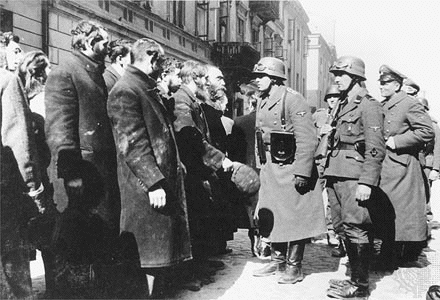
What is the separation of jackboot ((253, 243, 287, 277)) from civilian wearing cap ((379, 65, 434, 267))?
1.22 m

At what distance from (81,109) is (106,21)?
8.16 m

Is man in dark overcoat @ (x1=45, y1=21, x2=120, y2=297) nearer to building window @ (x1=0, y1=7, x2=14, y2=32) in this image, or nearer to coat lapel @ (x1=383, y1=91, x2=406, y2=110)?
coat lapel @ (x1=383, y1=91, x2=406, y2=110)

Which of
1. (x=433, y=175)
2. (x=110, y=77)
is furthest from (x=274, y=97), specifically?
(x=433, y=175)

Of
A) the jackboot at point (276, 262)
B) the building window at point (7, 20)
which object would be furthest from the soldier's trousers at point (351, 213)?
the building window at point (7, 20)

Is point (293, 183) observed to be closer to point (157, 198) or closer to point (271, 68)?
point (271, 68)

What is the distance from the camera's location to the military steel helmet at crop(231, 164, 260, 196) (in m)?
4.38

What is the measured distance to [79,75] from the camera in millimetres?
3434

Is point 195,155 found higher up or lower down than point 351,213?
higher up

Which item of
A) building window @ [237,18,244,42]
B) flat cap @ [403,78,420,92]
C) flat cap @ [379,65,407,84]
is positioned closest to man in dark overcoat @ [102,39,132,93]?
flat cap @ [379,65,407,84]

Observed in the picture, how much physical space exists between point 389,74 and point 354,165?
1458 mm

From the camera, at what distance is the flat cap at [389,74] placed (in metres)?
5.10

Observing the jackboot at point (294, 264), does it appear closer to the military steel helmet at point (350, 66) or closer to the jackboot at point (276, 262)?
the jackboot at point (276, 262)

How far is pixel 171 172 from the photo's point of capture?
A: 11.5 feet

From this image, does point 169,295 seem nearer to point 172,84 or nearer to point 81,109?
point 81,109
